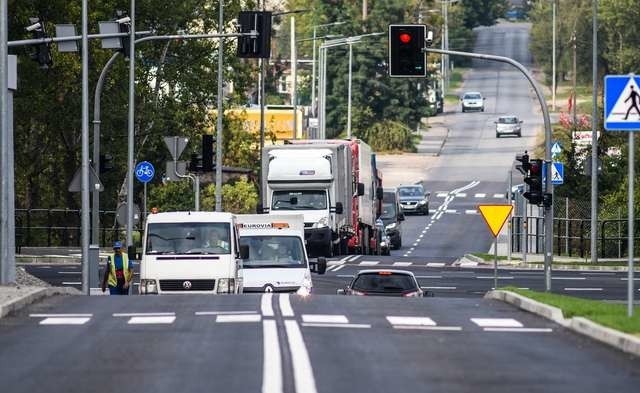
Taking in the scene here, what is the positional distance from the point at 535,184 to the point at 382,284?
7318mm

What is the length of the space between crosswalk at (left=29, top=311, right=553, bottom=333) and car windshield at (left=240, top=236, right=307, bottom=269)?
37.9ft

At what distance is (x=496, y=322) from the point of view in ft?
71.7

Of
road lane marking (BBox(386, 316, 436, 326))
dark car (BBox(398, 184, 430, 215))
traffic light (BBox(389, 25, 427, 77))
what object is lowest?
dark car (BBox(398, 184, 430, 215))

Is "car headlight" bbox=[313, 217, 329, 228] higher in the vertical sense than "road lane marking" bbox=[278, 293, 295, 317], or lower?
lower

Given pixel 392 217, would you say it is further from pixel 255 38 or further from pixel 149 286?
pixel 149 286

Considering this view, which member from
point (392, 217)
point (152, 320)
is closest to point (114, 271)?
point (152, 320)

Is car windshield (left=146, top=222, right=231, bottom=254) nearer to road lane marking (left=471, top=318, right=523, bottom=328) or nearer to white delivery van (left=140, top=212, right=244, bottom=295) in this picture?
white delivery van (left=140, top=212, right=244, bottom=295)

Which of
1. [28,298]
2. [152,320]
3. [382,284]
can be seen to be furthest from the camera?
[382,284]

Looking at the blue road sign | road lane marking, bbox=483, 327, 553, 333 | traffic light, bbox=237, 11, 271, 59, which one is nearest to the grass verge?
road lane marking, bbox=483, 327, 553, 333

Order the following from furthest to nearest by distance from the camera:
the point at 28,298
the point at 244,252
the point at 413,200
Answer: the point at 413,200
the point at 244,252
the point at 28,298

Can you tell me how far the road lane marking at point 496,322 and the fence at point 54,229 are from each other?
4319cm

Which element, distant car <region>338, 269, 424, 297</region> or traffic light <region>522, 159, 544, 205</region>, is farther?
traffic light <region>522, 159, 544, 205</region>

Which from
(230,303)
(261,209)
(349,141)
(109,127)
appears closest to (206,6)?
(109,127)

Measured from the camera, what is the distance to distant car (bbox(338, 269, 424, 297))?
108ft
